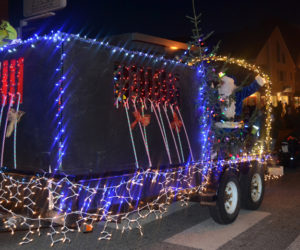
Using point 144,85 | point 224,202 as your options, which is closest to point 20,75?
point 144,85

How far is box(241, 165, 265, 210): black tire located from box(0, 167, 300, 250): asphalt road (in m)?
0.17

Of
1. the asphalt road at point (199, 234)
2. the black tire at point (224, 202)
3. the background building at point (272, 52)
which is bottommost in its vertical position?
the asphalt road at point (199, 234)

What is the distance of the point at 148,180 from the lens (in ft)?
14.9

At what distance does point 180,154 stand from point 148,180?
40.6 inches

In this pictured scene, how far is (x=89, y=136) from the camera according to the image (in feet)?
13.5

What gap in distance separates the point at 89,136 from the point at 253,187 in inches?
155

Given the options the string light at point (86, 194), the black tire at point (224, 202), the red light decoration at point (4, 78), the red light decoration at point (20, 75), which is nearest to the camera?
the string light at point (86, 194)

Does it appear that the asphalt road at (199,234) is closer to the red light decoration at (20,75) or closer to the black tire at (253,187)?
the black tire at (253,187)

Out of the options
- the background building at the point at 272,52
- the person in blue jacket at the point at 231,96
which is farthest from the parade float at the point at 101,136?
the background building at the point at 272,52

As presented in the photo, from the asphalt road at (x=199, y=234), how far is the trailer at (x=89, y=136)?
0.41 m

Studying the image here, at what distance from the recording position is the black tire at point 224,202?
5488mm

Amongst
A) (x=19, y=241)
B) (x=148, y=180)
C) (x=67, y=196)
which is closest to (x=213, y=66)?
(x=148, y=180)

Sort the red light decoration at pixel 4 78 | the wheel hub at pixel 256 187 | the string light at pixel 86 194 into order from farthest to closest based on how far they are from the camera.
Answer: the wheel hub at pixel 256 187 < the red light decoration at pixel 4 78 < the string light at pixel 86 194

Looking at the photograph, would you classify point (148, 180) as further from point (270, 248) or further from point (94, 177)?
point (270, 248)
